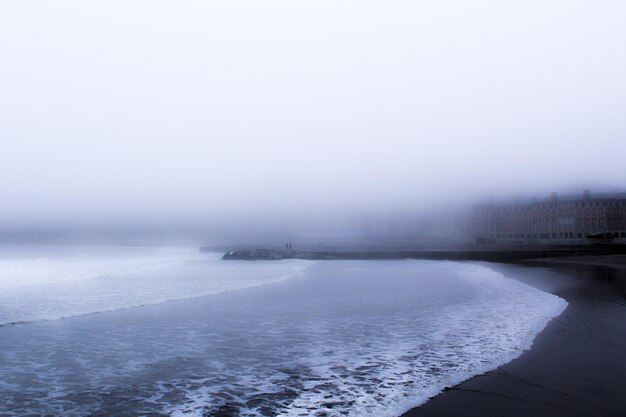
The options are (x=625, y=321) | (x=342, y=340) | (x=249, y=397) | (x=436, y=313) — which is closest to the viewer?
(x=249, y=397)

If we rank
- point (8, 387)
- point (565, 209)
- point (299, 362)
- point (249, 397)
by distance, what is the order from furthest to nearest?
1. point (565, 209)
2. point (299, 362)
3. point (8, 387)
4. point (249, 397)

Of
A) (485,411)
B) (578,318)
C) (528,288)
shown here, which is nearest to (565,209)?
(528,288)

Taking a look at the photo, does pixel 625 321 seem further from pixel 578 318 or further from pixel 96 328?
pixel 96 328

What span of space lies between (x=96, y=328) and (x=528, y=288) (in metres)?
20.7

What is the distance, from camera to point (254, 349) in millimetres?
12516

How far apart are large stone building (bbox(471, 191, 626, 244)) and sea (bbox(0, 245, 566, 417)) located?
112543mm

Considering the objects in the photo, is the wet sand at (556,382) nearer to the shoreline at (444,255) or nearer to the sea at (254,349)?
the sea at (254,349)

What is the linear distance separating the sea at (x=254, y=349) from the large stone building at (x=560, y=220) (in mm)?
112543

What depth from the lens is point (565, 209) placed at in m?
139

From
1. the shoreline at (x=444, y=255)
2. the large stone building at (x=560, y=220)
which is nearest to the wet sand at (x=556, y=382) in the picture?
the shoreline at (x=444, y=255)

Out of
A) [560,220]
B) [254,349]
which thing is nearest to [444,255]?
[254,349]

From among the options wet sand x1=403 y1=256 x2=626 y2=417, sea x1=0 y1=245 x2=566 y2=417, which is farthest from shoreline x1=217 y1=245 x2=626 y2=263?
wet sand x1=403 y1=256 x2=626 y2=417

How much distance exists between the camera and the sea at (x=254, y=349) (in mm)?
8484

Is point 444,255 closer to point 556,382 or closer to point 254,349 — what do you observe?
point 254,349
